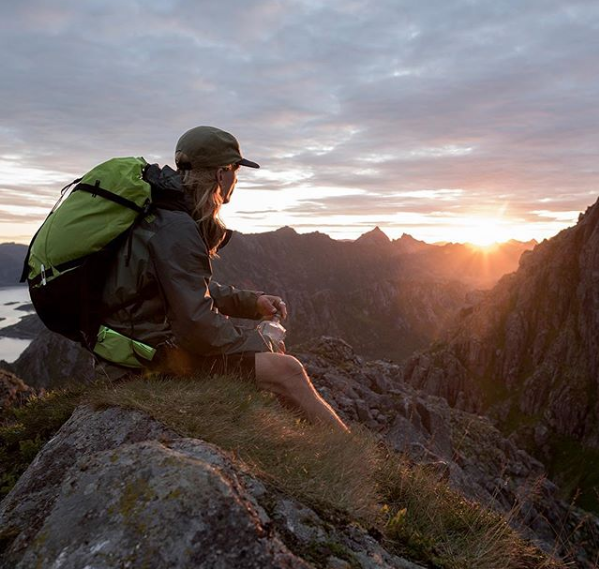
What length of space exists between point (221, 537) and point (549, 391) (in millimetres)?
140020

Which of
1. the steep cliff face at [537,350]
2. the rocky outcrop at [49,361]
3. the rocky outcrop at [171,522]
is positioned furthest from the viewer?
the rocky outcrop at [49,361]

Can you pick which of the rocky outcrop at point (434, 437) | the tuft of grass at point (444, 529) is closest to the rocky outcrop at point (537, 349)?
the rocky outcrop at point (434, 437)

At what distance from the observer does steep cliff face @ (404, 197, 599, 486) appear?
11588 cm

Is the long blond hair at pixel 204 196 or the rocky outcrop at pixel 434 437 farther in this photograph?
the rocky outcrop at pixel 434 437

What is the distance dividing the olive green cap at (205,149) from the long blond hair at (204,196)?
0.38ft

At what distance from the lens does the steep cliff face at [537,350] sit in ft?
380

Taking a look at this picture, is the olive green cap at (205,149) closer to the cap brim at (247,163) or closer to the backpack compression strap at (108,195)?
the cap brim at (247,163)

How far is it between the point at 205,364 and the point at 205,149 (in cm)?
321

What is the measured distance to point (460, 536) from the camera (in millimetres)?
5195

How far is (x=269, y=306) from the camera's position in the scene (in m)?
8.30

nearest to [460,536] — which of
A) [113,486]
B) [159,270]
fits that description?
[113,486]

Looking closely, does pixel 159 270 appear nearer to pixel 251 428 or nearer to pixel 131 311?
pixel 131 311

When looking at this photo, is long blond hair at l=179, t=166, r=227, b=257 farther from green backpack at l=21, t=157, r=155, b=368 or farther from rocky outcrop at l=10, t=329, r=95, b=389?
rocky outcrop at l=10, t=329, r=95, b=389

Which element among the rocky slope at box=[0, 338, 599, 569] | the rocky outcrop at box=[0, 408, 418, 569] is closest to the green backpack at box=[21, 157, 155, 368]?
the rocky slope at box=[0, 338, 599, 569]
